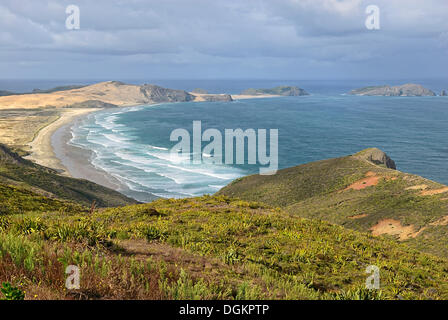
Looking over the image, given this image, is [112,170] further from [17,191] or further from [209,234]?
[209,234]

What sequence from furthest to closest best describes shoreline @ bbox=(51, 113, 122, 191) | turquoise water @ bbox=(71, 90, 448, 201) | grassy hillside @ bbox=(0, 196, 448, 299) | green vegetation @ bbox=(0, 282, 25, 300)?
turquoise water @ bbox=(71, 90, 448, 201), shoreline @ bbox=(51, 113, 122, 191), grassy hillside @ bbox=(0, 196, 448, 299), green vegetation @ bbox=(0, 282, 25, 300)

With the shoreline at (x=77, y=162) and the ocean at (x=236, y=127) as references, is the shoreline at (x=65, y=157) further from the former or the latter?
the ocean at (x=236, y=127)

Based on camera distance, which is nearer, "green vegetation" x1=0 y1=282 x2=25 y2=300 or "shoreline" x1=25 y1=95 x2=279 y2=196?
"green vegetation" x1=0 y1=282 x2=25 y2=300

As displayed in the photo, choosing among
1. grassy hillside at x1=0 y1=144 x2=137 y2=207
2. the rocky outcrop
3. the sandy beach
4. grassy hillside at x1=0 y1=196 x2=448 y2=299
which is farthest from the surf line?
grassy hillside at x1=0 y1=196 x2=448 y2=299

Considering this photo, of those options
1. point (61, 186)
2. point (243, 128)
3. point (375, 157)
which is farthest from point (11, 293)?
point (243, 128)

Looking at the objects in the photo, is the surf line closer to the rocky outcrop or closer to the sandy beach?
the rocky outcrop
